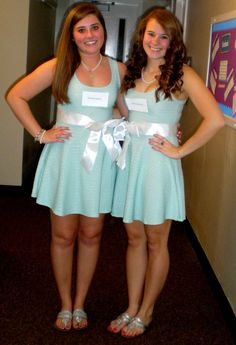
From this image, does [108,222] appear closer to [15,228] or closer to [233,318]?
[15,228]

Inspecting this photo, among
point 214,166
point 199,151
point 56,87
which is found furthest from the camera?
point 199,151

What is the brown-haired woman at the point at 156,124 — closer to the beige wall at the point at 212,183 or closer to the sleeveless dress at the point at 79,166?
the sleeveless dress at the point at 79,166

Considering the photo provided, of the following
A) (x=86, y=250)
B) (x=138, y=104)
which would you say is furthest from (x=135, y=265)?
(x=138, y=104)

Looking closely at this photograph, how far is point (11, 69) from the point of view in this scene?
13.4 feet

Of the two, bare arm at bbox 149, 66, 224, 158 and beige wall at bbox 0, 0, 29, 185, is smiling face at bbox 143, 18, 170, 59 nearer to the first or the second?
bare arm at bbox 149, 66, 224, 158

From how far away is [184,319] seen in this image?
7.72 ft

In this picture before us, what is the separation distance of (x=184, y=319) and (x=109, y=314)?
401 millimetres

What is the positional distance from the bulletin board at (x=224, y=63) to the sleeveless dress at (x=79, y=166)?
0.78m

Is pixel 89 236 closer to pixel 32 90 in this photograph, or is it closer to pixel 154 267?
pixel 154 267

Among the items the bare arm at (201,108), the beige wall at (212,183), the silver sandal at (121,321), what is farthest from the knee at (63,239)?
the beige wall at (212,183)

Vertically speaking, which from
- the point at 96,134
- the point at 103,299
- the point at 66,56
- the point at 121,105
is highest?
the point at 66,56

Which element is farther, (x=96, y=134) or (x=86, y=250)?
(x=86, y=250)

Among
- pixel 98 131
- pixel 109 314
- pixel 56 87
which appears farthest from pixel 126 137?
pixel 109 314

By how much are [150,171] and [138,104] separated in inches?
11.5
